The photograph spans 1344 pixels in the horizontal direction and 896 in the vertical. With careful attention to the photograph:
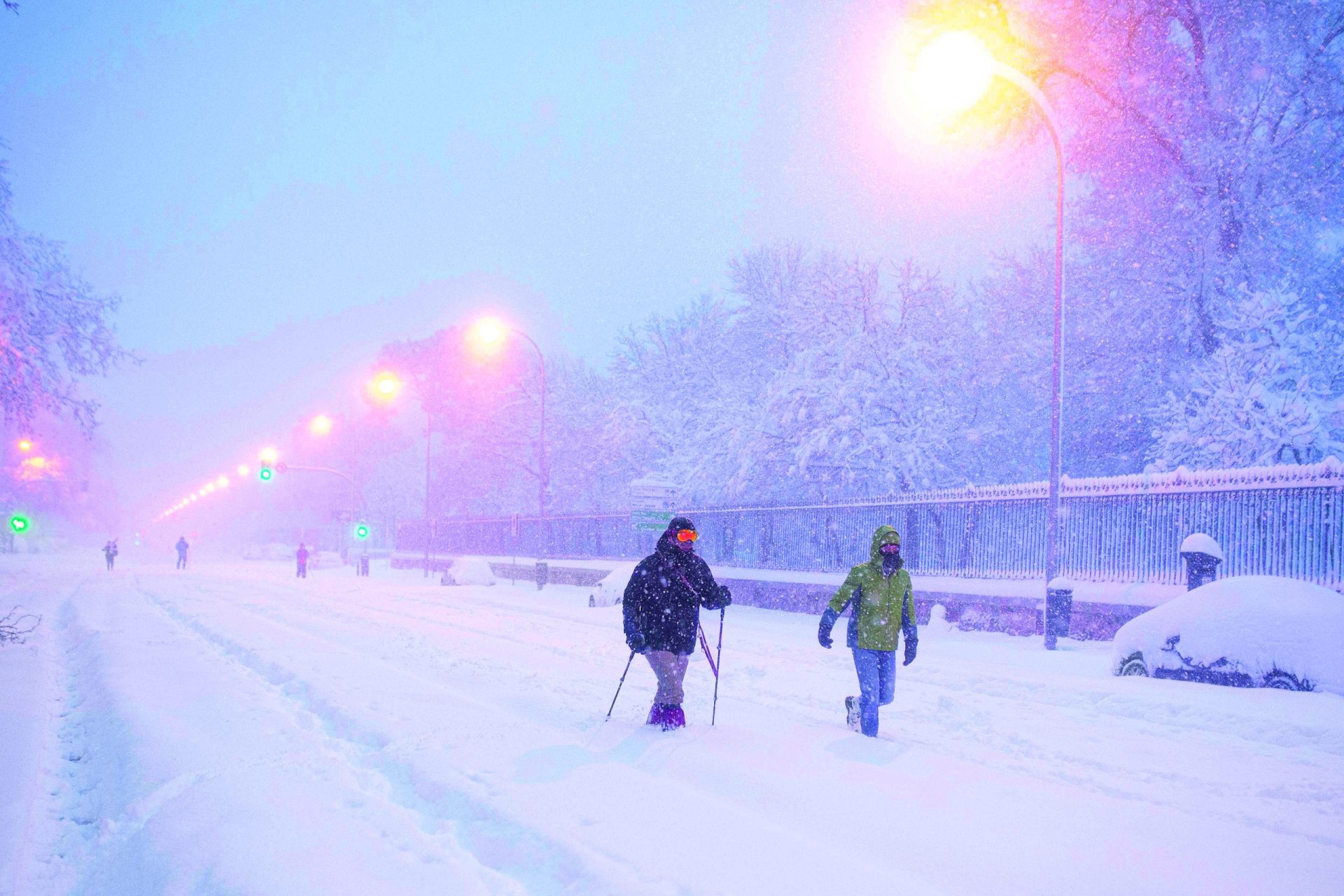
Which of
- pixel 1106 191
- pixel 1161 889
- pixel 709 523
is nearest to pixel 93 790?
pixel 1161 889

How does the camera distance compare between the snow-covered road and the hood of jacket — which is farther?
the hood of jacket

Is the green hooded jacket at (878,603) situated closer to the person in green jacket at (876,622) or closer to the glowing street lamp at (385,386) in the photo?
the person in green jacket at (876,622)

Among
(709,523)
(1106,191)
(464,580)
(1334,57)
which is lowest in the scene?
(464,580)

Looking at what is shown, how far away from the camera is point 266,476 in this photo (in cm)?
4397

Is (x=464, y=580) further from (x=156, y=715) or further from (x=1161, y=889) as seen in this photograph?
(x=1161, y=889)

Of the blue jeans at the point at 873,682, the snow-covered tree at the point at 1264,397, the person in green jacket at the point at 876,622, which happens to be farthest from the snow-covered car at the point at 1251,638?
the snow-covered tree at the point at 1264,397

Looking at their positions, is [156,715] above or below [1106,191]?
below

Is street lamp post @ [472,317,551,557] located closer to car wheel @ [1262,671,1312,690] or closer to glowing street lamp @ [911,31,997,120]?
glowing street lamp @ [911,31,997,120]

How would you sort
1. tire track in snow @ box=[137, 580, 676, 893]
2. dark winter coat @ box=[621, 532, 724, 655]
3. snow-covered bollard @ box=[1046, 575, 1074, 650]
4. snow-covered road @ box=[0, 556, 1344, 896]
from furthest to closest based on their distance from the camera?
snow-covered bollard @ box=[1046, 575, 1074, 650] → dark winter coat @ box=[621, 532, 724, 655] → snow-covered road @ box=[0, 556, 1344, 896] → tire track in snow @ box=[137, 580, 676, 893]

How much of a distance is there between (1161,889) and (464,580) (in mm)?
29253

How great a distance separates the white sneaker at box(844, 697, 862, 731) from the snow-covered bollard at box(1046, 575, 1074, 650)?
7628 millimetres

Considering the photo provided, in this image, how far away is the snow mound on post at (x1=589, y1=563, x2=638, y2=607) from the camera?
2219cm

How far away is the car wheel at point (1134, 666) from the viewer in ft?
35.1

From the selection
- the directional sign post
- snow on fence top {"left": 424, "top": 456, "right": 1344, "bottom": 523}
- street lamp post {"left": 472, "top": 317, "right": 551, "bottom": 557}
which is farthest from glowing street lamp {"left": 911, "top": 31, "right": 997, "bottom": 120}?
street lamp post {"left": 472, "top": 317, "right": 551, "bottom": 557}
